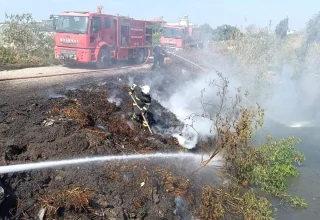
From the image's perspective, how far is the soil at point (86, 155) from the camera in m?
5.36

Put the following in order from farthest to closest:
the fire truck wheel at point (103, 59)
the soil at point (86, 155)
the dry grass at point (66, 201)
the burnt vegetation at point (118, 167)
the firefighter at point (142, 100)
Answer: the fire truck wheel at point (103, 59) → the firefighter at point (142, 100) → the burnt vegetation at point (118, 167) → the soil at point (86, 155) → the dry grass at point (66, 201)

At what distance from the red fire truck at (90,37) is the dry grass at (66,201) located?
11.1m

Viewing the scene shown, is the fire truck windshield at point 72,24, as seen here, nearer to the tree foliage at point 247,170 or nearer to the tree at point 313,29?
the tree foliage at point 247,170

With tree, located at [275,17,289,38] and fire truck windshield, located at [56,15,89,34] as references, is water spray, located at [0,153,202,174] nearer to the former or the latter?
fire truck windshield, located at [56,15,89,34]

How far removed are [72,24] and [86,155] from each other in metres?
10.4

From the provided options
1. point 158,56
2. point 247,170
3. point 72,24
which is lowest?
point 247,170

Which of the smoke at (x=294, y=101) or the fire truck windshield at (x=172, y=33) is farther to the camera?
the fire truck windshield at (x=172, y=33)

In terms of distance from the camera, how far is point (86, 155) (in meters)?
7.04

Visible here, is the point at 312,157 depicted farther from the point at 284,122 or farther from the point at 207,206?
the point at 207,206

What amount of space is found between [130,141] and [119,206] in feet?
9.00

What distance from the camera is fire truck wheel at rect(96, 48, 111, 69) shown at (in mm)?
16469

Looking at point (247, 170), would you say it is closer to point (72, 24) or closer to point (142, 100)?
point (142, 100)

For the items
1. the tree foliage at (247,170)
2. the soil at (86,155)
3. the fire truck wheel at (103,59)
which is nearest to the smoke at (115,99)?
the soil at (86,155)

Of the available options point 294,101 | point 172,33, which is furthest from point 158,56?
point 294,101
